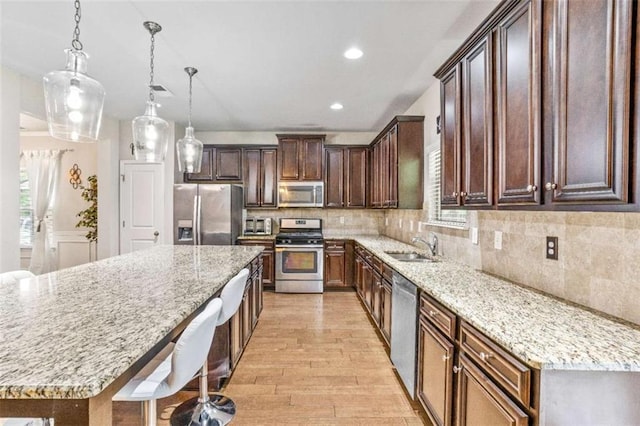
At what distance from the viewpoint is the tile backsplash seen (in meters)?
1.36

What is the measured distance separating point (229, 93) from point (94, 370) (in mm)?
3592

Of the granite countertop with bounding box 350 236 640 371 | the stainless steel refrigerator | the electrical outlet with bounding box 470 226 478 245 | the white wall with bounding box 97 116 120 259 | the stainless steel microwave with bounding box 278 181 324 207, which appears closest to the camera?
the granite countertop with bounding box 350 236 640 371

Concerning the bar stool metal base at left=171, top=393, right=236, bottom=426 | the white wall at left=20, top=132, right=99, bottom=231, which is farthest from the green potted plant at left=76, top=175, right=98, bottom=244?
the bar stool metal base at left=171, top=393, right=236, bottom=426

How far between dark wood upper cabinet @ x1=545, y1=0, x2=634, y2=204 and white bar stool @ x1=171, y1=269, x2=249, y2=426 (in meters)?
1.68

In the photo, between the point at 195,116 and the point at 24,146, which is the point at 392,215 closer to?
the point at 195,116

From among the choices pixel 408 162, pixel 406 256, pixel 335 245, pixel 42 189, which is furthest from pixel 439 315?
pixel 42 189

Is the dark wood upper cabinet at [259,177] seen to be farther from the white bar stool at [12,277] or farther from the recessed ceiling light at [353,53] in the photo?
the white bar stool at [12,277]

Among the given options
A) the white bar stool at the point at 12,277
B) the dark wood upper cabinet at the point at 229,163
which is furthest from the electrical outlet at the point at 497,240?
the dark wood upper cabinet at the point at 229,163

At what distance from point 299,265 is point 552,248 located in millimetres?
3924

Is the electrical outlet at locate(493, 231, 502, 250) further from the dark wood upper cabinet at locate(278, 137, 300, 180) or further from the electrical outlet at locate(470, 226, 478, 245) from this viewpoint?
the dark wood upper cabinet at locate(278, 137, 300, 180)

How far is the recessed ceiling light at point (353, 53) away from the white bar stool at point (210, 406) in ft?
6.75

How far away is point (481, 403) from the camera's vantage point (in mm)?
1392

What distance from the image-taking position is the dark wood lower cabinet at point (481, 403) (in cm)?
117

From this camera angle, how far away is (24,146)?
6.11 meters
